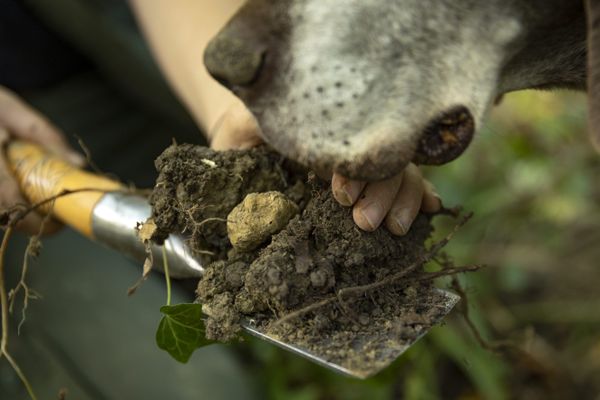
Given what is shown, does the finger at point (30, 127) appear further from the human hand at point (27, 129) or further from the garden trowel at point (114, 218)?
the garden trowel at point (114, 218)

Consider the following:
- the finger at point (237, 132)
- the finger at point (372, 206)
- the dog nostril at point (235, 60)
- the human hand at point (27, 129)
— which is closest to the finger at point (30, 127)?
the human hand at point (27, 129)

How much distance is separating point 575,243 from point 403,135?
8.05ft

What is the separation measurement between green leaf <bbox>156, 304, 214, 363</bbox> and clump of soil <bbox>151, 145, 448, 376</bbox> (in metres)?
0.04

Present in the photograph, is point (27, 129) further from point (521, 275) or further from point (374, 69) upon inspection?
point (521, 275)

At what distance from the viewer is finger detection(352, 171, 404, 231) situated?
61.6 inches

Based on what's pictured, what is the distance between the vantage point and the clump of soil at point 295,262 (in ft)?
4.78

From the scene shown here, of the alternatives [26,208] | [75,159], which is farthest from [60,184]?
[75,159]

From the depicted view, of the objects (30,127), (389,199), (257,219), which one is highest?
(30,127)

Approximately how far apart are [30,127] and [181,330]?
1.27m

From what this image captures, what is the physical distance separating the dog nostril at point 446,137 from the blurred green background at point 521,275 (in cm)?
151

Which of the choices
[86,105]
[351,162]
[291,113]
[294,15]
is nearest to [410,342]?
[351,162]

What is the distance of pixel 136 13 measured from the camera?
2809mm

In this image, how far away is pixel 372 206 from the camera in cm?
157

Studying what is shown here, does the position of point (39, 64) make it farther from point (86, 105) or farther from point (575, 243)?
point (575, 243)
